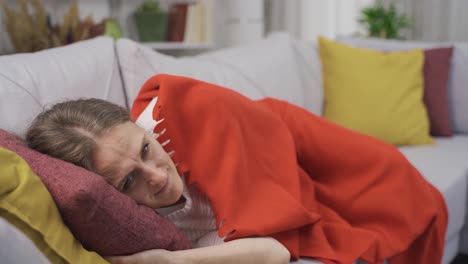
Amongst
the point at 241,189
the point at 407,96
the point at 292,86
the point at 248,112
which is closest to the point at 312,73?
the point at 292,86

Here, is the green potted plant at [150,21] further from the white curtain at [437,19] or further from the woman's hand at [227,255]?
the woman's hand at [227,255]

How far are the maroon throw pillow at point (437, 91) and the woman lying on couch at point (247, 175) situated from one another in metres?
0.99

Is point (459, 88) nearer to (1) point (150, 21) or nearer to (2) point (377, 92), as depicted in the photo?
(2) point (377, 92)

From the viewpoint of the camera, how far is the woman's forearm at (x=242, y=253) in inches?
43.8

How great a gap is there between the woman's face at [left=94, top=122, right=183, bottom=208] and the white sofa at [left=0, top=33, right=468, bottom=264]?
31 cm

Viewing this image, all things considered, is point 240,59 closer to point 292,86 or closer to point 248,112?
point 292,86

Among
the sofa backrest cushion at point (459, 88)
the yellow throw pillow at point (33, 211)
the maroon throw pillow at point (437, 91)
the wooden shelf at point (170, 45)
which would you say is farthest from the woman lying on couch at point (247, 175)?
the wooden shelf at point (170, 45)

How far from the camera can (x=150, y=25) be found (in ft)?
11.6

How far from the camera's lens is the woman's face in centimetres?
110

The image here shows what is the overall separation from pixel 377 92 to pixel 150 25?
4.89 ft

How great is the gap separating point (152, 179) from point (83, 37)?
181cm

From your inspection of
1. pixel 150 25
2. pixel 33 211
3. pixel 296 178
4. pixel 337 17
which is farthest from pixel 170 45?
pixel 33 211

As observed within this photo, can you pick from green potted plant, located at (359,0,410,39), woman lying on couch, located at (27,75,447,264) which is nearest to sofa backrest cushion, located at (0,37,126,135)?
woman lying on couch, located at (27,75,447,264)

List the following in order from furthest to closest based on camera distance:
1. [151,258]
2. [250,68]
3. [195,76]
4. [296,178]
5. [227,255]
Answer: [250,68] < [195,76] < [296,178] < [227,255] < [151,258]
